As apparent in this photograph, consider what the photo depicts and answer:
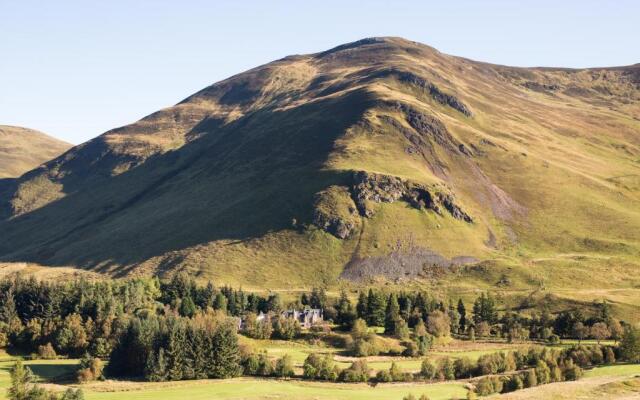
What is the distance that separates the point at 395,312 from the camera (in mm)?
155750

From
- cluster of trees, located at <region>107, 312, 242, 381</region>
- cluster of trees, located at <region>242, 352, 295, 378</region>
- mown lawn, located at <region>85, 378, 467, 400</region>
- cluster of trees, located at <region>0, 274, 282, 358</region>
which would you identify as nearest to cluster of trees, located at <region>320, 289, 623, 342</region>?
cluster of trees, located at <region>0, 274, 282, 358</region>

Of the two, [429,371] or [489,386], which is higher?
[489,386]

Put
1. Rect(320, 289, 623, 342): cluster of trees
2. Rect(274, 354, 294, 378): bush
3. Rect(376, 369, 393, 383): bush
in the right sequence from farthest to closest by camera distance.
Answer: Rect(320, 289, 623, 342): cluster of trees
Rect(274, 354, 294, 378): bush
Rect(376, 369, 393, 383): bush

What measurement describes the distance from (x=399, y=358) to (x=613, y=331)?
5427 cm

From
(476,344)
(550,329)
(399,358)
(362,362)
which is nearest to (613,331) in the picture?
(550,329)

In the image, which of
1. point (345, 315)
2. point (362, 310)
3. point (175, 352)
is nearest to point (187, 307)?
point (345, 315)

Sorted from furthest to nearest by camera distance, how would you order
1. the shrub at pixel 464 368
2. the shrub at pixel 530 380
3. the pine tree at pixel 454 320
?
the pine tree at pixel 454 320 < the shrub at pixel 464 368 < the shrub at pixel 530 380

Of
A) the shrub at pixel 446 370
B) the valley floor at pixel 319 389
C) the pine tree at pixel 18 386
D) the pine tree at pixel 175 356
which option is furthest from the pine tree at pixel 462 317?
the pine tree at pixel 18 386

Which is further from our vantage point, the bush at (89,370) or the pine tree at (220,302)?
the pine tree at (220,302)

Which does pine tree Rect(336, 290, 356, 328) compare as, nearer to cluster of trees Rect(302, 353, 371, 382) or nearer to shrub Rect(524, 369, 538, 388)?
cluster of trees Rect(302, 353, 371, 382)

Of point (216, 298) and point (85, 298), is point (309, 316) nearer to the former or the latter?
point (216, 298)

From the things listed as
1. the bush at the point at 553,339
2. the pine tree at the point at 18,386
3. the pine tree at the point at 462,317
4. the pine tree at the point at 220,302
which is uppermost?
the pine tree at the point at 18,386

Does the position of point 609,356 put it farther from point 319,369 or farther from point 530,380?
point 319,369

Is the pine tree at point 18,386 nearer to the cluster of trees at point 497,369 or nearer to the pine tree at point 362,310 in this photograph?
the cluster of trees at point 497,369
